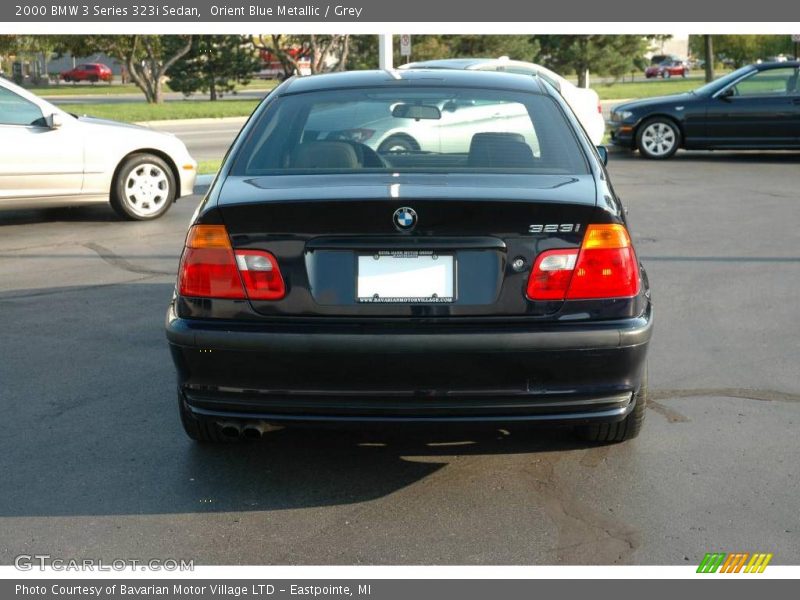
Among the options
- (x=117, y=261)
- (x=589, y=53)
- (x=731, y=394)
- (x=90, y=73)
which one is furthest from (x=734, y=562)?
(x=90, y=73)

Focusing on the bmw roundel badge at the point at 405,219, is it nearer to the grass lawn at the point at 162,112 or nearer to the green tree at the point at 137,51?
the grass lawn at the point at 162,112

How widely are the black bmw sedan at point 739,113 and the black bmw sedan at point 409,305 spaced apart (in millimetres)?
13633

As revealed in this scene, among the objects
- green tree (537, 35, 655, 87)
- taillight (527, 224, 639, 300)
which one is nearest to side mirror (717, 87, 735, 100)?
taillight (527, 224, 639, 300)

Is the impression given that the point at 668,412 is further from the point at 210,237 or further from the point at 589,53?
the point at 589,53

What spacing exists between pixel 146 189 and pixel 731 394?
731 cm

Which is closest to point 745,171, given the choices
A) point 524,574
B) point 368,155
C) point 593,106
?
point 593,106

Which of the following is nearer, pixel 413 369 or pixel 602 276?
pixel 413 369

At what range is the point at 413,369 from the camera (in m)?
3.89

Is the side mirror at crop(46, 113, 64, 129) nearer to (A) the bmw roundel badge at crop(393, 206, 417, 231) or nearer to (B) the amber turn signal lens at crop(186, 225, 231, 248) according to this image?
(B) the amber turn signal lens at crop(186, 225, 231, 248)

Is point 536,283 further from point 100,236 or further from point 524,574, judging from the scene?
point 100,236

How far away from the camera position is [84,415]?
521 centimetres

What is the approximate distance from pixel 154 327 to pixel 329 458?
252 cm

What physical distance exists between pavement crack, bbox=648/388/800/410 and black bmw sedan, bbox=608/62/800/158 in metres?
12.3

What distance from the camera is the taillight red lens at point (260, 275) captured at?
3.95m
